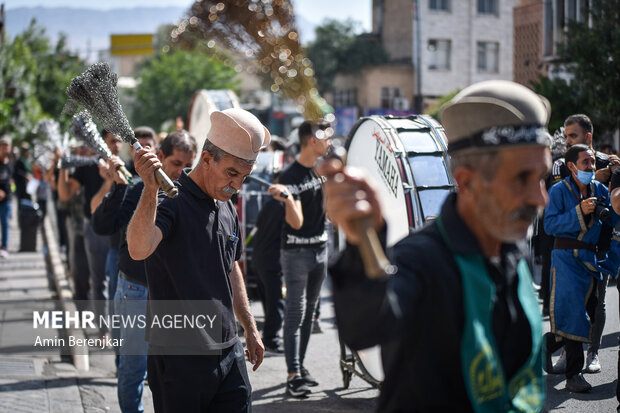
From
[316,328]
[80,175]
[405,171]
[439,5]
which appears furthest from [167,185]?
[439,5]

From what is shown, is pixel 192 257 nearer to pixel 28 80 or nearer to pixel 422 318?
pixel 422 318

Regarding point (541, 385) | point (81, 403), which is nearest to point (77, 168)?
point (81, 403)

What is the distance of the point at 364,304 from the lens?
1955 mm

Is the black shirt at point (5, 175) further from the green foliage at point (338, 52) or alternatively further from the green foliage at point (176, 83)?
the green foliage at point (176, 83)

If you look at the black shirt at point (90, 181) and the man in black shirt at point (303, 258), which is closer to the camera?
the man in black shirt at point (303, 258)

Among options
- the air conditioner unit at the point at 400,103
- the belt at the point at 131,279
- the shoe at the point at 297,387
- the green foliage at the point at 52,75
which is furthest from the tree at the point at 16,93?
the air conditioner unit at the point at 400,103

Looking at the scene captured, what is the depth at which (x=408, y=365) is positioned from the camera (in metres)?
2.20

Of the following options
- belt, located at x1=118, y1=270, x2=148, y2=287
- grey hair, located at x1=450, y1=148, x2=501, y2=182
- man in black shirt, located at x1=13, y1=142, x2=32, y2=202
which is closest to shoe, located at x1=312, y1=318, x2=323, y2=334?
belt, located at x1=118, y1=270, x2=148, y2=287

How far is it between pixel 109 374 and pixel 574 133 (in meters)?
4.91

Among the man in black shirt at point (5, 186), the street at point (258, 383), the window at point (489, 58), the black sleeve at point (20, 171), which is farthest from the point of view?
the window at point (489, 58)

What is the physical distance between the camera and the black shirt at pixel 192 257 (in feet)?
12.3

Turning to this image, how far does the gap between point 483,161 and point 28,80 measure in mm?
23237

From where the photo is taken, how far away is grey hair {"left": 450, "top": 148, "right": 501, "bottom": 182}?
7.27ft

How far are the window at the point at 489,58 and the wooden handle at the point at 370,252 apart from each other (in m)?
45.7
